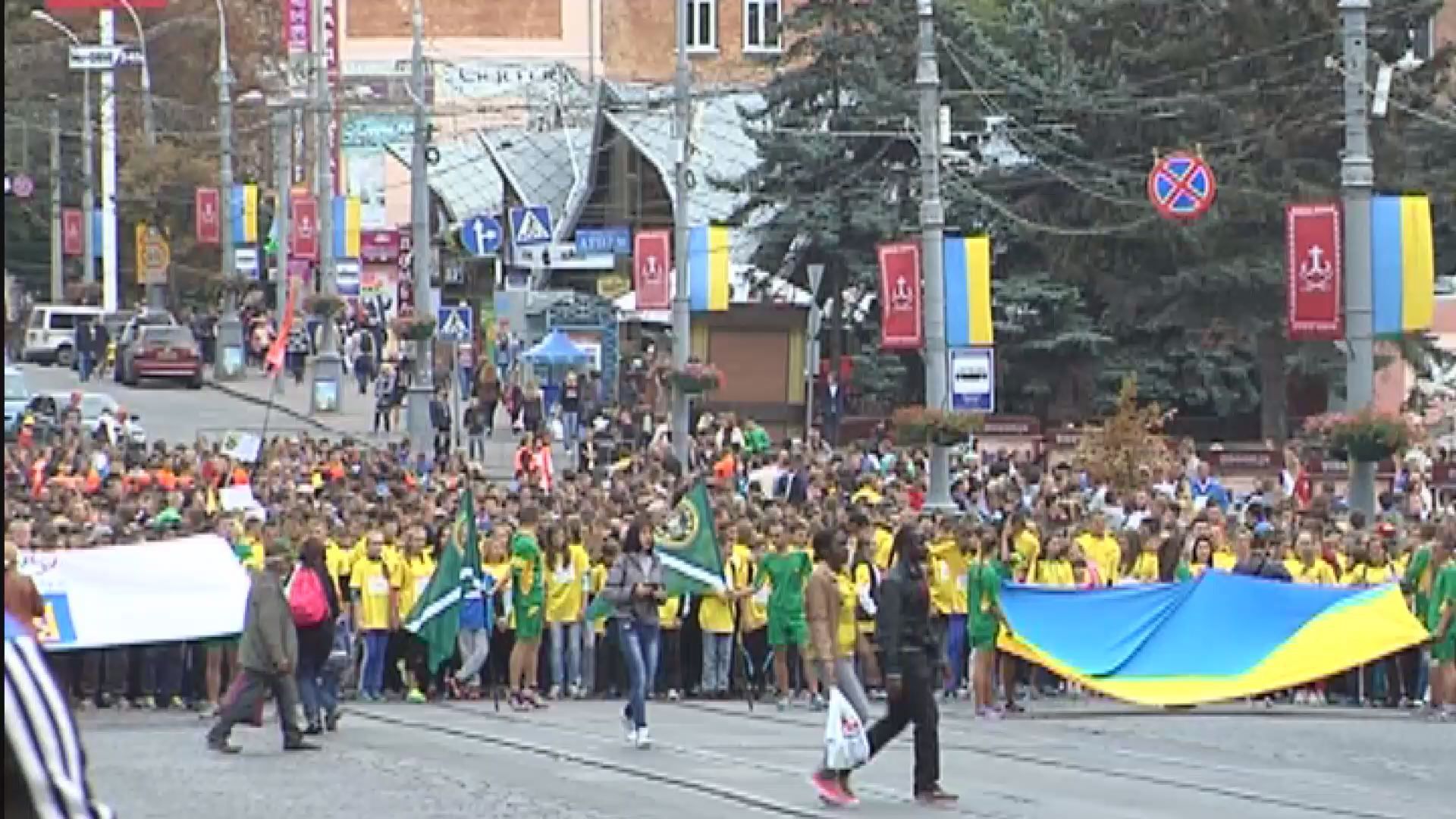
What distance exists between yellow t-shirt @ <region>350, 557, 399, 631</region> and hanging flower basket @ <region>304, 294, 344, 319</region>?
120 feet

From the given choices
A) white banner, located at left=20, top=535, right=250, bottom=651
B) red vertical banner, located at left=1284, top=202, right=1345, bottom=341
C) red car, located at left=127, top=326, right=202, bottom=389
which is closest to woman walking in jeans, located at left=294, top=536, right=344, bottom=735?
white banner, located at left=20, top=535, right=250, bottom=651

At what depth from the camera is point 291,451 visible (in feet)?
125

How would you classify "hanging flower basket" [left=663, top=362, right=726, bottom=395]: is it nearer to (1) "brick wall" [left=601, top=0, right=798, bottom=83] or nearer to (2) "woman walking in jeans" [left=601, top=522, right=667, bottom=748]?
(2) "woman walking in jeans" [left=601, top=522, right=667, bottom=748]

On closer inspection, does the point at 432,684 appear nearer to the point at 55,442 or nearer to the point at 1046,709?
the point at 1046,709

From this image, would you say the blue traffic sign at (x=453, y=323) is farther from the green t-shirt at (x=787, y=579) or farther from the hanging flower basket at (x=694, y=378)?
the green t-shirt at (x=787, y=579)

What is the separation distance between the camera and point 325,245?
62.5m

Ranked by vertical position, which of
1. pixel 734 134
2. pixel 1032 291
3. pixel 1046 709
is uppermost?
pixel 734 134

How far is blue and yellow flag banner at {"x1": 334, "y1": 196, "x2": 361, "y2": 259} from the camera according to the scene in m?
66.8

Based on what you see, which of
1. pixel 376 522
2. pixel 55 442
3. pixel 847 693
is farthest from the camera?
pixel 55 442

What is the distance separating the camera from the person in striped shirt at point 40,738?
424 centimetres

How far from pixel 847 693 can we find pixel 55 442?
25.6m

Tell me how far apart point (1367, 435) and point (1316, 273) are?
4102 millimetres

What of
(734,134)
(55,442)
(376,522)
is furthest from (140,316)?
(376,522)

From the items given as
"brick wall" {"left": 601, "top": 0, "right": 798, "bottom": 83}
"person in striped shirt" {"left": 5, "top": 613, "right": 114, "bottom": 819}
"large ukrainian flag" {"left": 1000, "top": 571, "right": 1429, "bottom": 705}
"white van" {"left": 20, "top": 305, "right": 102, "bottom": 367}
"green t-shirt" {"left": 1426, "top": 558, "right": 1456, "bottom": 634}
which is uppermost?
"brick wall" {"left": 601, "top": 0, "right": 798, "bottom": 83}
